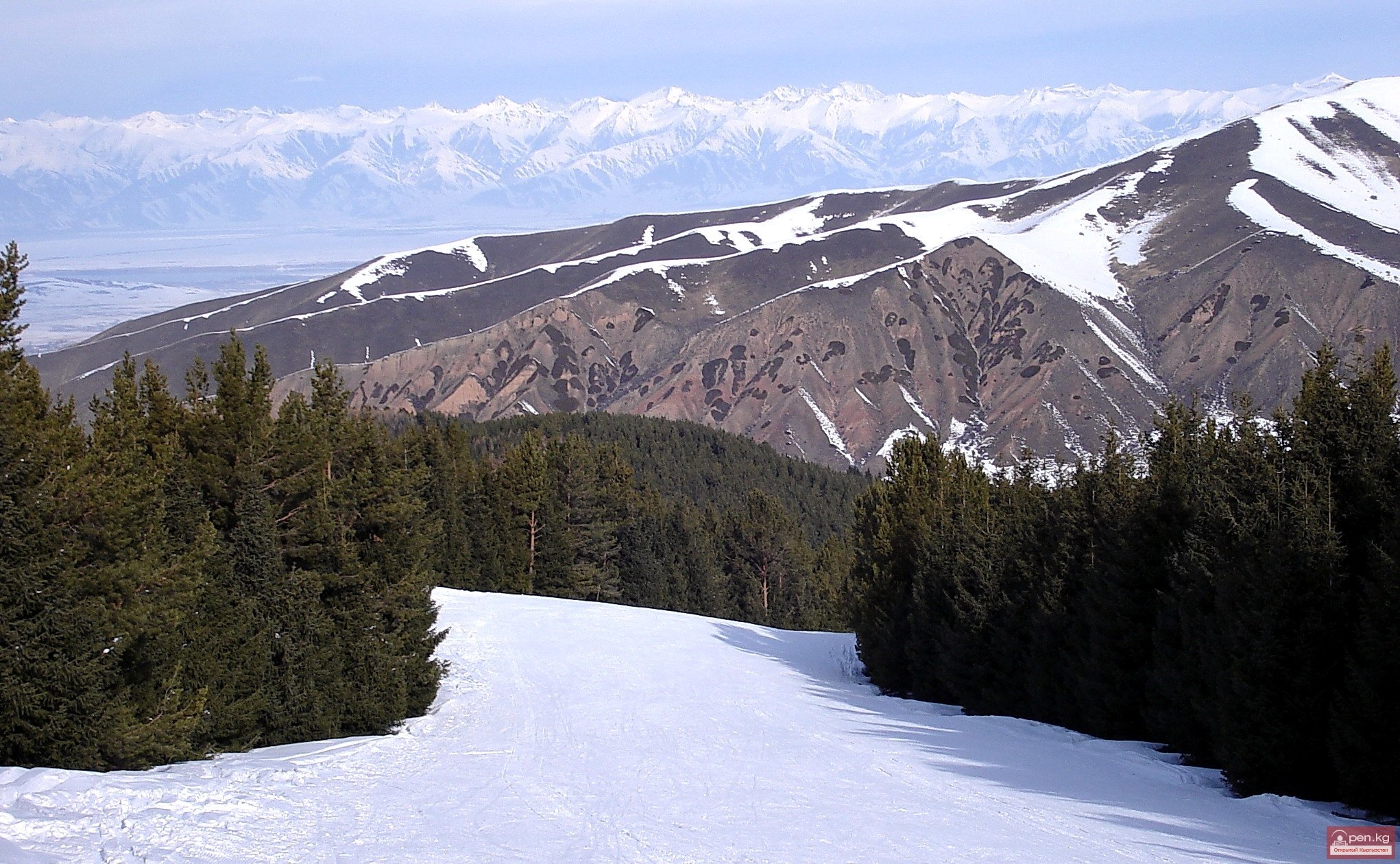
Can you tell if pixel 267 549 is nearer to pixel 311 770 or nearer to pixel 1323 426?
pixel 311 770

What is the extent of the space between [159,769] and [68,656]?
2122mm

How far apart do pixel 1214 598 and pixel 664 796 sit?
9836 mm

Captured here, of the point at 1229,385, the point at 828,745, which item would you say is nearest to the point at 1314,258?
the point at 1229,385

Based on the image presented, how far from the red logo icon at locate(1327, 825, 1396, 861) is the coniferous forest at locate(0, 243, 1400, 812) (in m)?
0.92

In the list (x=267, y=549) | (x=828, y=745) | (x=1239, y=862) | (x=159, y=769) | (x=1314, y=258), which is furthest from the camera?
(x=1314, y=258)

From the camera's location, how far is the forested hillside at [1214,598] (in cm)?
1661

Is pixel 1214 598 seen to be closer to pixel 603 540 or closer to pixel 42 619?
pixel 42 619

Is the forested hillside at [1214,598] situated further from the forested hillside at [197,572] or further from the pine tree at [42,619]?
the pine tree at [42,619]

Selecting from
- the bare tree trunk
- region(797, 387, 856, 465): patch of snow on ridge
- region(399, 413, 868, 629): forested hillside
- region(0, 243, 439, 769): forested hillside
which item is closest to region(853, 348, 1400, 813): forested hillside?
region(0, 243, 439, 769): forested hillside

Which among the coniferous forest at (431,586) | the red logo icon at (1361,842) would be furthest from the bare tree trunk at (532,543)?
the red logo icon at (1361,842)

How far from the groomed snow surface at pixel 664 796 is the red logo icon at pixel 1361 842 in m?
0.24

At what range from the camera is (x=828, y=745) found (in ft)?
72.2

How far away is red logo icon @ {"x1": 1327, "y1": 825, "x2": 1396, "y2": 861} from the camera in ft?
43.6

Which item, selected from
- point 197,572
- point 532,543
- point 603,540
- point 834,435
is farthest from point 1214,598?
point 834,435
